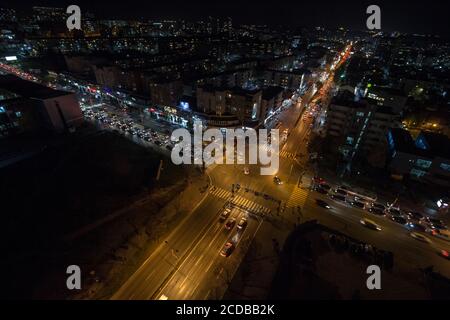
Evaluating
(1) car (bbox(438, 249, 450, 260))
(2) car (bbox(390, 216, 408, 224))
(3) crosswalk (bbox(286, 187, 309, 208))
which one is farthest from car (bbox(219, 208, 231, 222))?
(1) car (bbox(438, 249, 450, 260))

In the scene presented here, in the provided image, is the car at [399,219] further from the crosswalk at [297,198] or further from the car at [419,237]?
the crosswalk at [297,198]

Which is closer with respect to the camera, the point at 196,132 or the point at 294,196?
the point at 294,196

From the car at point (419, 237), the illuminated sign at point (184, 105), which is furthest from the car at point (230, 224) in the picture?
the illuminated sign at point (184, 105)

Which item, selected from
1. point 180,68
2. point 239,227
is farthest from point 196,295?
point 180,68

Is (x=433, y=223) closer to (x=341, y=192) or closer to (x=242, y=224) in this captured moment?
(x=341, y=192)

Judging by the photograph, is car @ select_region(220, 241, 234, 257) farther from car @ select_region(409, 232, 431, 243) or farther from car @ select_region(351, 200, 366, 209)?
car @ select_region(409, 232, 431, 243)
